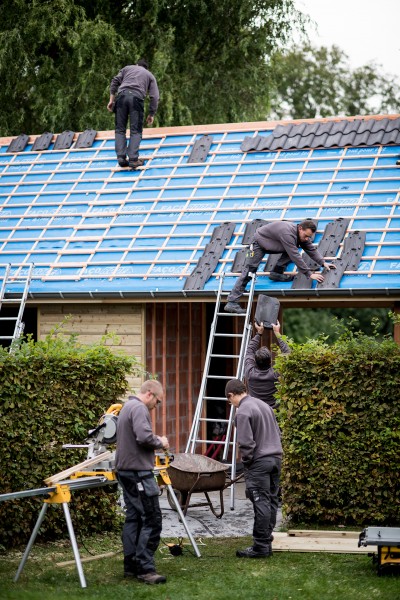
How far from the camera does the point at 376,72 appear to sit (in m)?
47.9

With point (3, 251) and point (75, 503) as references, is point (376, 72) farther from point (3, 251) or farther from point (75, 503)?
point (75, 503)

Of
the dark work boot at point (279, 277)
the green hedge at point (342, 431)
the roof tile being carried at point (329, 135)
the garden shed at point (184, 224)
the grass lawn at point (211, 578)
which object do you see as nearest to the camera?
the grass lawn at point (211, 578)

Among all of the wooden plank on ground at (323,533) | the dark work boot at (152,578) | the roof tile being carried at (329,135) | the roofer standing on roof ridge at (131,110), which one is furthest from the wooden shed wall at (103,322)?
the dark work boot at (152,578)

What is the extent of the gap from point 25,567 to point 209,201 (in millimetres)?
7387

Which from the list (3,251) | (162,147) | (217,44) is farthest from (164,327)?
(217,44)

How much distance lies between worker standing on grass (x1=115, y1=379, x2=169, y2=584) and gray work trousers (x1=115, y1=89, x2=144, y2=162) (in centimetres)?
840

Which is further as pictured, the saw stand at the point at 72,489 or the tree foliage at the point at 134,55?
the tree foliage at the point at 134,55

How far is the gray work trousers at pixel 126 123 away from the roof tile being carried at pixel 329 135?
1.71 meters

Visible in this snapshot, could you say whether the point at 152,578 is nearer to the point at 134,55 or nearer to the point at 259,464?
the point at 259,464

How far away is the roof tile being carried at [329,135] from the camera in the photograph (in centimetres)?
1541

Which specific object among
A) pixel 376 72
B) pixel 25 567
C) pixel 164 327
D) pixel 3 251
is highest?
pixel 376 72

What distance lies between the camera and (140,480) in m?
8.41

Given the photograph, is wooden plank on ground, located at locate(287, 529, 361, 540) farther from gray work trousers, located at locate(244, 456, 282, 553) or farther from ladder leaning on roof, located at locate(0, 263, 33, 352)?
ladder leaning on roof, located at locate(0, 263, 33, 352)

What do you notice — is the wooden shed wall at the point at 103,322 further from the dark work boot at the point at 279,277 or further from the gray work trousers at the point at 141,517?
the gray work trousers at the point at 141,517
